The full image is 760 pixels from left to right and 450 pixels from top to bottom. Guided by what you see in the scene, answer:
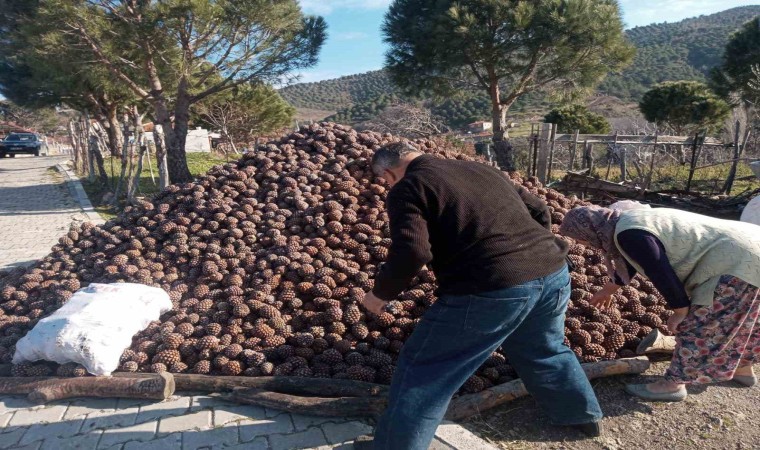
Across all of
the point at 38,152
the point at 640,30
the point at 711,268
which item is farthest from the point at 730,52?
the point at 640,30

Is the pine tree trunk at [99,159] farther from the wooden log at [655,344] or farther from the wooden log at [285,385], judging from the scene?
the wooden log at [655,344]

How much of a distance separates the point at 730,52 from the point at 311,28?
56.4 feet

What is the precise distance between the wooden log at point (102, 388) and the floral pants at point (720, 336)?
106 inches

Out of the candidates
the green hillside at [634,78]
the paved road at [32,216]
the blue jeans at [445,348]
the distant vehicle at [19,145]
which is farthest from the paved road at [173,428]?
the green hillside at [634,78]

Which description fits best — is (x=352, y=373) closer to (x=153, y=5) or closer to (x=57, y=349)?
(x=57, y=349)

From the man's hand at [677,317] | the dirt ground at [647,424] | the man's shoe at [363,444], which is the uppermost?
the man's hand at [677,317]

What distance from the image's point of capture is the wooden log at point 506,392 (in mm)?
2736

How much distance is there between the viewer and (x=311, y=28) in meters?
10.8

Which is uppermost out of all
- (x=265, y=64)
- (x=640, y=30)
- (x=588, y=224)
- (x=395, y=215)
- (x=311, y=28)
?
(x=640, y=30)

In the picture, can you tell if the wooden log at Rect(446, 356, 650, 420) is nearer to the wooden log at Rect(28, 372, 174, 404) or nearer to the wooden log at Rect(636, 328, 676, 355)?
the wooden log at Rect(636, 328, 676, 355)

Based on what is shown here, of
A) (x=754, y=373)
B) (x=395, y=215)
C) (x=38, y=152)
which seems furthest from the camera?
(x=38, y=152)

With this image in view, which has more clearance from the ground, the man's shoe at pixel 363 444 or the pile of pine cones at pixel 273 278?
the pile of pine cones at pixel 273 278

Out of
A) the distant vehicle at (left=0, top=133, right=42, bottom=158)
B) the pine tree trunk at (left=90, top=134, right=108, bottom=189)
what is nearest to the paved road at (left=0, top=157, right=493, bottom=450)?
the pine tree trunk at (left=90, top=134, right=108, bottom=189)

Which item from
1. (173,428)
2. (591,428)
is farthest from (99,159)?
(591,428)
